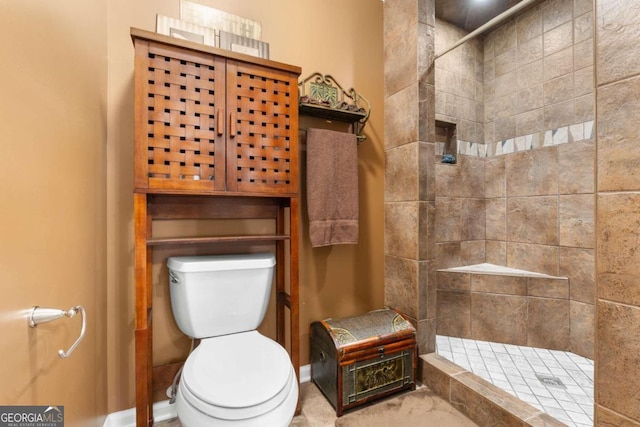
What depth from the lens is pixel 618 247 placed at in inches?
37.4

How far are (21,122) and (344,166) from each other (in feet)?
4.59

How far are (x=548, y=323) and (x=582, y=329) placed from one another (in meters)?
0.19

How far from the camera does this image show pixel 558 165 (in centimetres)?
228

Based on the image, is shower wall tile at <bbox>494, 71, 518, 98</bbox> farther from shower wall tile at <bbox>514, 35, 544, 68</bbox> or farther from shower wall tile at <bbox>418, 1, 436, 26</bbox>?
shower wall tile at <bbox>418, 1, 436, 26</bbox>

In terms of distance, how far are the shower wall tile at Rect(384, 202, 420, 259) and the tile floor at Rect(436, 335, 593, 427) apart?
0.81 metres

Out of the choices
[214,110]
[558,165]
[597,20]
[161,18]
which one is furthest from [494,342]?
[161,18]

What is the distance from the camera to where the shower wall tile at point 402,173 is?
181cm

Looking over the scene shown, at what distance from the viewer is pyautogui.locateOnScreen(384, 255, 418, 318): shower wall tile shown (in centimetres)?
182

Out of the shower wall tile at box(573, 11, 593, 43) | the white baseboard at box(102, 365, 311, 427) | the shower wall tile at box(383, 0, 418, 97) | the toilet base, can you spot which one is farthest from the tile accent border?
the white baseboard at box(102, 365, 311, 427)

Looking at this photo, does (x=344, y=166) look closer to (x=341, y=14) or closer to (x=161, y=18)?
(x=341, y=14)

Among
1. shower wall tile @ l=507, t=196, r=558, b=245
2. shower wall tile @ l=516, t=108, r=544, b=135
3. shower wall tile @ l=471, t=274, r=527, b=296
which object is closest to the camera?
shower wall tile @ l=471, t=274, r=527, b=296

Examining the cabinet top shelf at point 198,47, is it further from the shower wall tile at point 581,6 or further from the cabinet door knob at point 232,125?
the shower wall tile at point 581,6

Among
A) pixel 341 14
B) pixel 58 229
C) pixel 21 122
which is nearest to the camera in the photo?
pixel 21 122

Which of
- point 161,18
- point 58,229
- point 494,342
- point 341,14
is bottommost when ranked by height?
point 494,342
